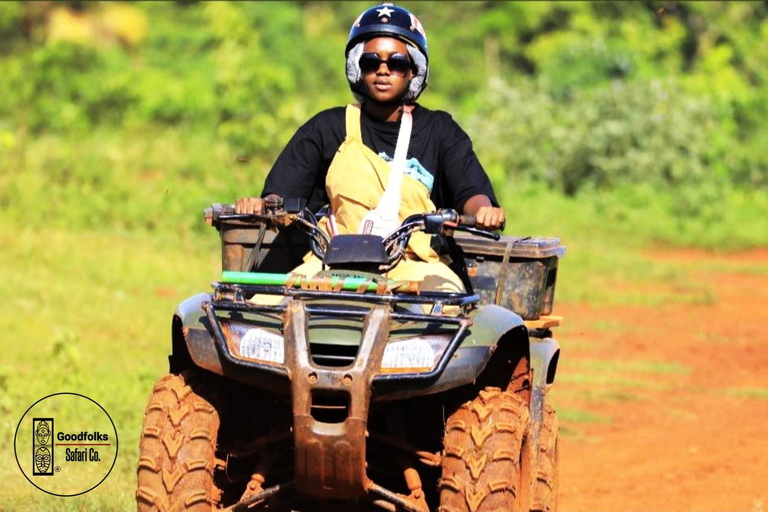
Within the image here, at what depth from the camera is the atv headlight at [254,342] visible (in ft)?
14.9

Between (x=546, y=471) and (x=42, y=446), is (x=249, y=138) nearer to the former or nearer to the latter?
(x=42, y=446)

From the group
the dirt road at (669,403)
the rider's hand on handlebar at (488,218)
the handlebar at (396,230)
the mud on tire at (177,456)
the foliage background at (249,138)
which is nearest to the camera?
the mud on tire at (177,456)

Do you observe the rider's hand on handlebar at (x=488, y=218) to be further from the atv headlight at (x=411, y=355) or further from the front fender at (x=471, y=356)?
the atv headlight at (x=411, y=355)

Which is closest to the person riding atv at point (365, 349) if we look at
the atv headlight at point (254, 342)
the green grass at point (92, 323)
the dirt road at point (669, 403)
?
the atv headlight at point (254, 342)

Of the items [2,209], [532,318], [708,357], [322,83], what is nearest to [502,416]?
[532,318]

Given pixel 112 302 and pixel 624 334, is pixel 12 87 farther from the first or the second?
pixel 624 334

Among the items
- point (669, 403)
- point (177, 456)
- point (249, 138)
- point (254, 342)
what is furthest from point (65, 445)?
point (249, 138)

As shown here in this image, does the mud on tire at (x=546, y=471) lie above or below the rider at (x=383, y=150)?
below

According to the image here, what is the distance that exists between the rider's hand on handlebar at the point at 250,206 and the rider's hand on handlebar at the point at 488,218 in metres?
0.80

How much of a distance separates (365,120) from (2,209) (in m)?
10.2

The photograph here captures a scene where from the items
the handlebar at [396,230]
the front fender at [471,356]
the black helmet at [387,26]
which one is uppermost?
the black helmet at [387,26]

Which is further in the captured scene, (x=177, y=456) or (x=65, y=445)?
(x=65, y=445)

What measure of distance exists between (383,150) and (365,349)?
158 centimetres

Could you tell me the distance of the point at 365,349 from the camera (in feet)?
14.6
